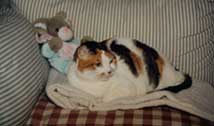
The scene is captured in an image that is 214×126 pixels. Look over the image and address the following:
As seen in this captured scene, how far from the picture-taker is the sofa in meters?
1.00

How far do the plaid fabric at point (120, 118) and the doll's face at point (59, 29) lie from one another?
26 cm

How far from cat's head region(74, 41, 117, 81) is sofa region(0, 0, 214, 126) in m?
0.12

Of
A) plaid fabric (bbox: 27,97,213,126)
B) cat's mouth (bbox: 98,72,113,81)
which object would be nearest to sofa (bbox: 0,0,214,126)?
plaid fabric (bbox: 27,97,213,126)

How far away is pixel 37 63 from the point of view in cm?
110

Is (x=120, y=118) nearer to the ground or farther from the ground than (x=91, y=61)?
nearer to the ground

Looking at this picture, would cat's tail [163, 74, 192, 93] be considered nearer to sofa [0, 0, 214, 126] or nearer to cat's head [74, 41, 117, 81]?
sofa [0, 0, 214, 126]

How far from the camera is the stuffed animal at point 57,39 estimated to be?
1138 millimetres

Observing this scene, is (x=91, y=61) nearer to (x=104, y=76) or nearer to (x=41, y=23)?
(x=104, y=76)

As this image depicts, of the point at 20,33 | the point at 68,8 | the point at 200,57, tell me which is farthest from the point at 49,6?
the point at 200,57

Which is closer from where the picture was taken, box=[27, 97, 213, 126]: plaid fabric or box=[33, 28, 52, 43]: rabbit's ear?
box=[27, 97, 213, 126]: plaid fabric

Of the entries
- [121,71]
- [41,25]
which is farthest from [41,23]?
[121,71]

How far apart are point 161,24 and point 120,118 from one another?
0.38 m

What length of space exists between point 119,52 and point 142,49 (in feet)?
0.26

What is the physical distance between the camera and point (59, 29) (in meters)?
1.13
